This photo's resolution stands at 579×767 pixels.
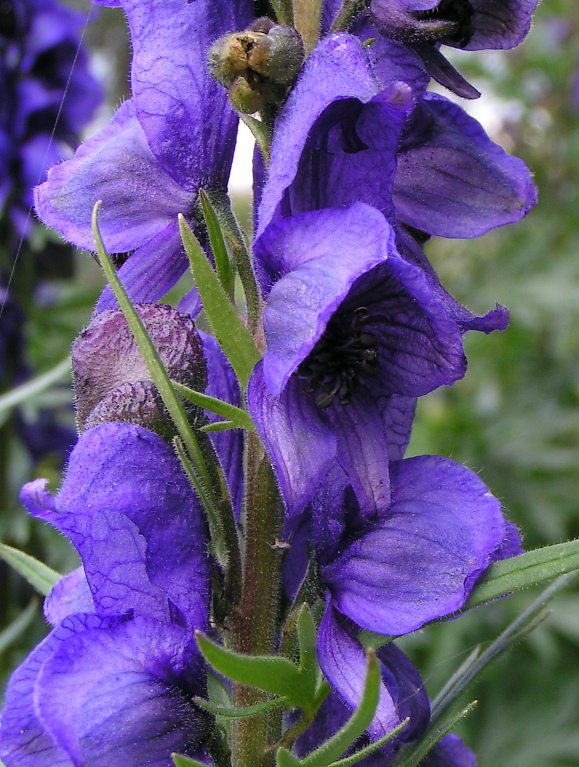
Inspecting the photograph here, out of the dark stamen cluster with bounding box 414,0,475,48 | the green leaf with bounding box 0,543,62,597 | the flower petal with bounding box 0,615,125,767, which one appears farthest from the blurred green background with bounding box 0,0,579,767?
the dark stamen cluster with bounding box 414,0,475,48

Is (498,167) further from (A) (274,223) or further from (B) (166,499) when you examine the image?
(B) (166,499)

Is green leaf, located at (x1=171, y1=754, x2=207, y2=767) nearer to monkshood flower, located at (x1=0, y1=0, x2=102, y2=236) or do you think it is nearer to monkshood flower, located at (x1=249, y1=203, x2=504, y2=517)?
monkshood flower, located at (x1=249, y1=203, x2=504, y2=517)

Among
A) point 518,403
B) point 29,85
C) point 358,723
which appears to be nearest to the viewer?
point 358,723

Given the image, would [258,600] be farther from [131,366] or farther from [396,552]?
[131,366]

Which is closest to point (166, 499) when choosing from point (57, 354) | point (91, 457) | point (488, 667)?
point (91, 457)

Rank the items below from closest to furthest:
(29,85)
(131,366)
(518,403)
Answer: (131,366), (29,85), (518,403)

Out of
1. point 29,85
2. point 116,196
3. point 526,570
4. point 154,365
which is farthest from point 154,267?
point 29,85

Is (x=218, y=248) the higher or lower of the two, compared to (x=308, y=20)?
lower
